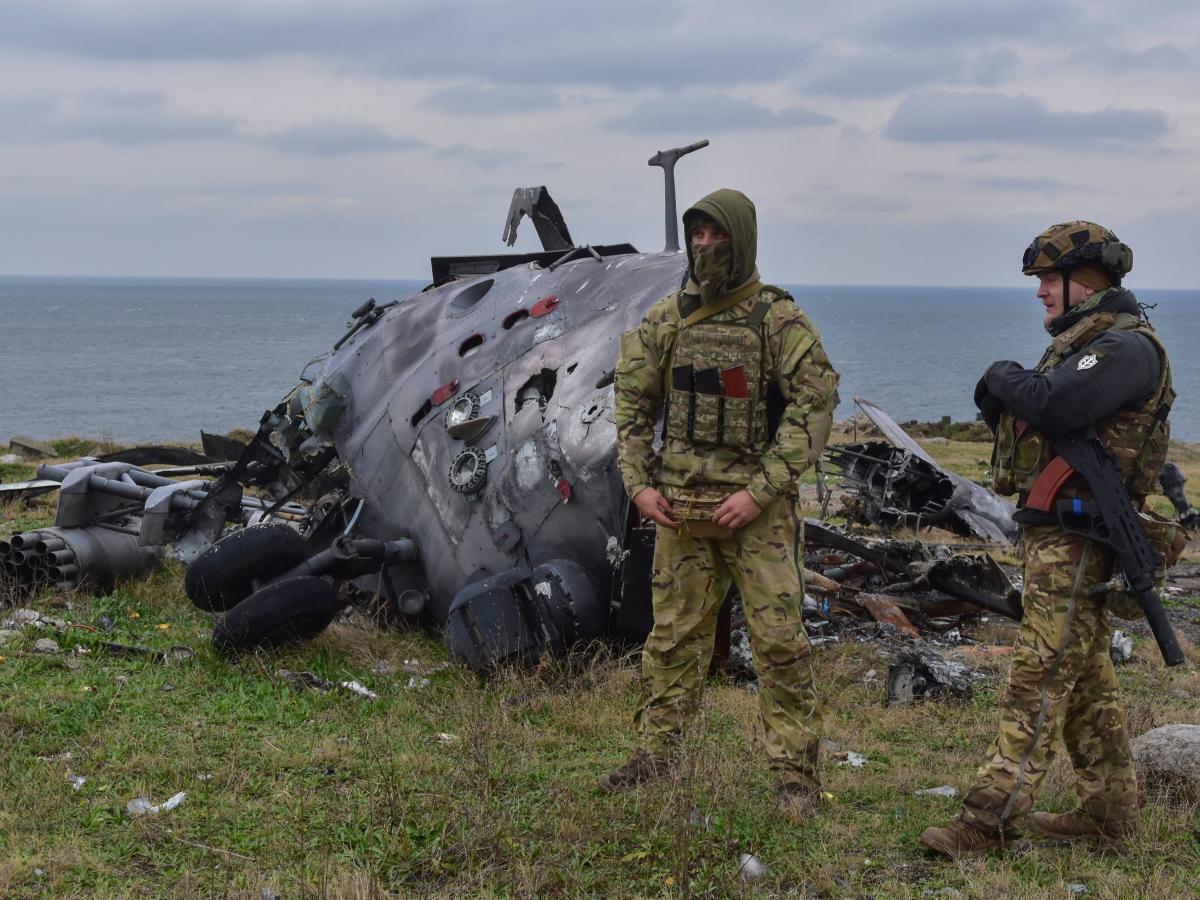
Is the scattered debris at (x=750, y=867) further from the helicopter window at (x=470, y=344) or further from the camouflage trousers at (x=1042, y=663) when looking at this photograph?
the helicopter window at (x=470, y=344)

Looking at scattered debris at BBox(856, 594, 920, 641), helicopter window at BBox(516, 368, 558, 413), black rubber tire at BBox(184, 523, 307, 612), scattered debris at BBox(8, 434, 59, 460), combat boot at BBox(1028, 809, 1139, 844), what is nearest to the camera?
combat boot at BBox(1028, 809, 1139, 844)

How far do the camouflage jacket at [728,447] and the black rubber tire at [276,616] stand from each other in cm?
317

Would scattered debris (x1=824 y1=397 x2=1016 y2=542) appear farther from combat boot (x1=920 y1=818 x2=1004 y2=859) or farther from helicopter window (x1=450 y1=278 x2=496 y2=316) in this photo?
combat boot (x1=920 y1=818 x2=1004 y2=859)

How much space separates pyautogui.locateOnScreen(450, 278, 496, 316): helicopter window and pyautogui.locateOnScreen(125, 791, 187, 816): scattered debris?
522 cm

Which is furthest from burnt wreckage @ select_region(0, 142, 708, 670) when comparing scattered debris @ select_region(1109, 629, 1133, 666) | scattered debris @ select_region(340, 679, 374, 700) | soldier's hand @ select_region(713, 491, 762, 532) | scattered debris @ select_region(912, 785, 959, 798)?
scattered debris @ select_region(1109, 629, 1133, 666)

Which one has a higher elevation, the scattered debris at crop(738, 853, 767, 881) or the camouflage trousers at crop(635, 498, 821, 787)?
the camouflage trousers at crop(635, 498, 821, 787)

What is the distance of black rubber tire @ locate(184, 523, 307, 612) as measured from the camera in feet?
27.1

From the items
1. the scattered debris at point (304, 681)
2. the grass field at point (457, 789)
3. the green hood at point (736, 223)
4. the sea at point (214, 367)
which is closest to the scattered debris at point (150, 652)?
the grass field at point (457, 789)

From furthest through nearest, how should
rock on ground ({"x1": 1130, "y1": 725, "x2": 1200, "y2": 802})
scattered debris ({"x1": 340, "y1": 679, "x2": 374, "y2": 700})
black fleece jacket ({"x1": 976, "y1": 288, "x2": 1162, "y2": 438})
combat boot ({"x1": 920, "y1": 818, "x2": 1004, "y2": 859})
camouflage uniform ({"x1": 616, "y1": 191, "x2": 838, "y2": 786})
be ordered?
scattered debris ({"x1": 340, "y1": 679, "x2": 374, "y2": 700}), rock on ground ({"x1": 1130, "y1": 725, "x2": 1200, "y2": 802}), camouflage uniform ({"x1": 616, "y1": 191, "x2": 838, "y2": 786}), combat boot ({"x1": 920, "y1": 818, "x2": 1004, "y2": 859}), black fleece jacket ({"x1": 976, "y1": 288, "x2": 1162, "y2": 438})

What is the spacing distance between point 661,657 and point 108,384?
71.8 metres

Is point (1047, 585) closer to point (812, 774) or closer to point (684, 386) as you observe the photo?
point (812, 774)

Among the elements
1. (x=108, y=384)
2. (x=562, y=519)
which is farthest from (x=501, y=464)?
(x=108, y=384)

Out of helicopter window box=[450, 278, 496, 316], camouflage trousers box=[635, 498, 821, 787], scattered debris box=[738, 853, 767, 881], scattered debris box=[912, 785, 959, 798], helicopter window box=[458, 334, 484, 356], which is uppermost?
helicopter window box=[450, 278, 496, 316]

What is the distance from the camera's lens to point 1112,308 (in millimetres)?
4637
